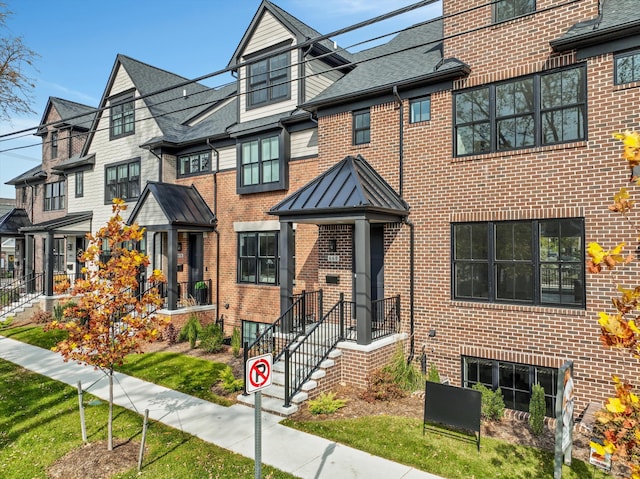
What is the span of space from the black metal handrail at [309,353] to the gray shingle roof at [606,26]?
738 cm

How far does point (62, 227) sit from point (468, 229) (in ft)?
62.1

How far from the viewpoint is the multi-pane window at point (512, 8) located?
9589 millimetres

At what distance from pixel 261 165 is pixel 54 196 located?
1726 centimetres

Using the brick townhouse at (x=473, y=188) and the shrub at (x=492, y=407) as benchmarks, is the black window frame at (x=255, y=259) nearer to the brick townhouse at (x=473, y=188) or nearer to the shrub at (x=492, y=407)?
the brick townhouse at (x=473, y=188)

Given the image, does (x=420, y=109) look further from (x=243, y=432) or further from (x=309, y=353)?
(x=243, y=432)

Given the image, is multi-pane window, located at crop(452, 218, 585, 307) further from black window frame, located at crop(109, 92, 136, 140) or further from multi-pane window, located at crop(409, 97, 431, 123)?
black window frame, located at crop(109, 92, 136, 140)

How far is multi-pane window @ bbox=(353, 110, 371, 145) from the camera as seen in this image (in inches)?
469

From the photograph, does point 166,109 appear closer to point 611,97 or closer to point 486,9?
point 486,9

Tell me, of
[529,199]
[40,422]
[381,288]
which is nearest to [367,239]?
[381,288]

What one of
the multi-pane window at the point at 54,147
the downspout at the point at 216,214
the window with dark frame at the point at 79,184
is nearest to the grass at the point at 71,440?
the downspout at the point at 216,214

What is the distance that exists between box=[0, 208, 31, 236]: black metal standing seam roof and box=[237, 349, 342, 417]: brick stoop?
24.1 metres

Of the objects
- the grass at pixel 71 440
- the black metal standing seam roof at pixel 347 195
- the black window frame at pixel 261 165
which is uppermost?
the black window frame at pixel 261 165

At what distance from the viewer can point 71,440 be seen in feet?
25.2

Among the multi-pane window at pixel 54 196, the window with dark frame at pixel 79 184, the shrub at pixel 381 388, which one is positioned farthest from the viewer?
the multi-pane window at pixel 54 196
